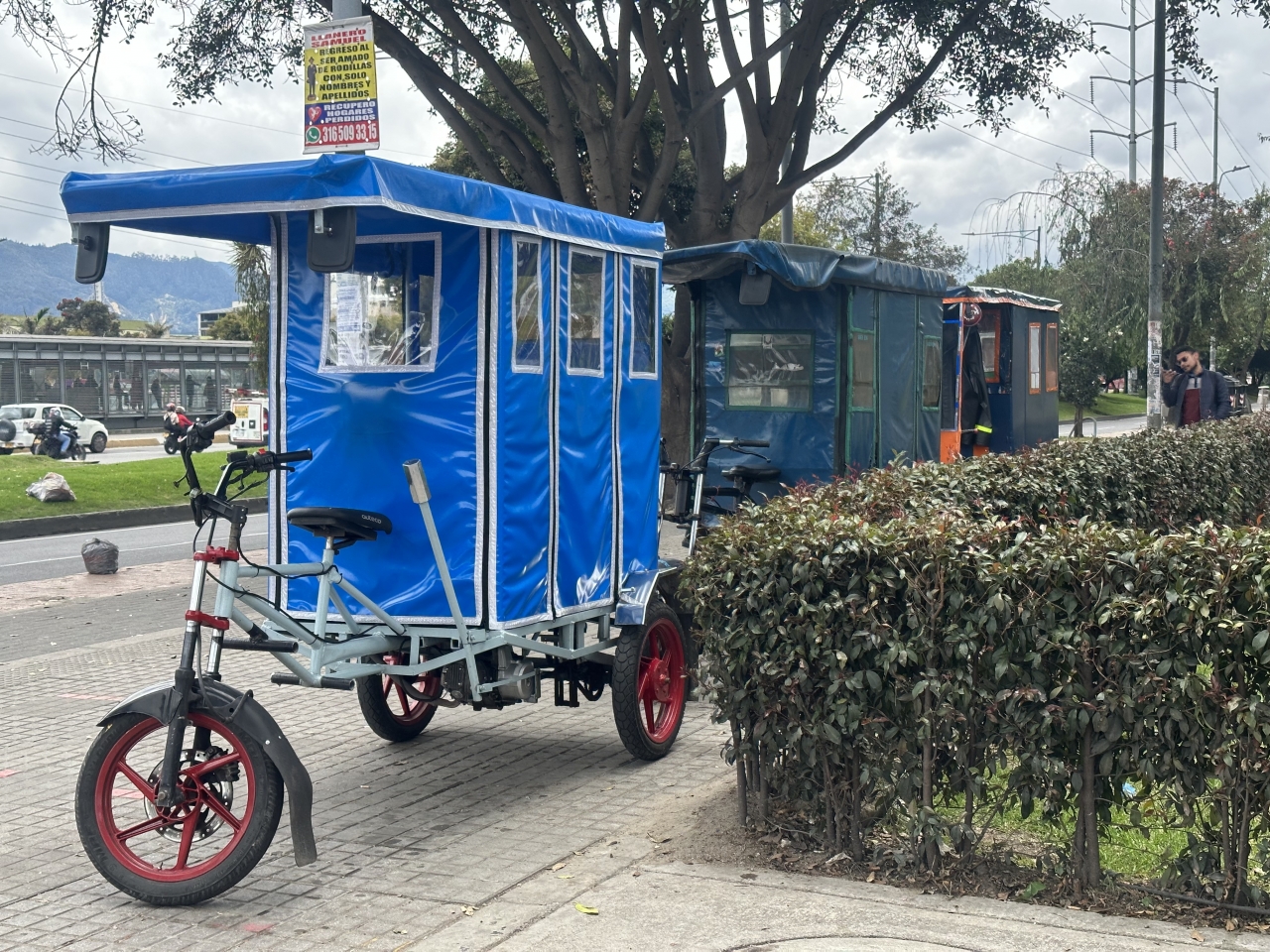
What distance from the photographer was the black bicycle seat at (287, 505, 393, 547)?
5.39 meters

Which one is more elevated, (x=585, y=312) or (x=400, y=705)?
(x=585, y=312)

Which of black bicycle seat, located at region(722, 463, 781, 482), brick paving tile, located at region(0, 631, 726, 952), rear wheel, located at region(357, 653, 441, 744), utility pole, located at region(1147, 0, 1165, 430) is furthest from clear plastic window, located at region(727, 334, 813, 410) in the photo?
utility pole, located at region(1147, 0, 1165, 430)

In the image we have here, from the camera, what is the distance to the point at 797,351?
11977 millimetres

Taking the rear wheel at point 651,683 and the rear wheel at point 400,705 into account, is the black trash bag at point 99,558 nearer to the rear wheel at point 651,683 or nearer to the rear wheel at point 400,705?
the rear wheel at point 400,705

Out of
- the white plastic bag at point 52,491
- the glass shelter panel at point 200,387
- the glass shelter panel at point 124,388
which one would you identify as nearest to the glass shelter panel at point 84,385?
the glass shelter panel at point 124,388

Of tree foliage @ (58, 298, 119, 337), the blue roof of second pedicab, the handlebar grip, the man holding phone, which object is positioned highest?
tree foliage @ (58, 298, 119, 337)

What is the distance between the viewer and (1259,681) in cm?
427

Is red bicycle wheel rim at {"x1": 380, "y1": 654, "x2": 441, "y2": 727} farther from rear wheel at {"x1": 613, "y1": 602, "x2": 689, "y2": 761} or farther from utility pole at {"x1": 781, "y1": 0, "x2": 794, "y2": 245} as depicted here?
utility pole at {"x1": 781, "y1": 0, "x2": 794, "y2": 245}

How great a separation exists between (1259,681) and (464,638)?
305cm

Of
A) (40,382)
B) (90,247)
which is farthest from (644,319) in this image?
(40,382)

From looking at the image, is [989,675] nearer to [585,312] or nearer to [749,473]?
[585,312]

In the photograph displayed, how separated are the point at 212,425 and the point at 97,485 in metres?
20.1

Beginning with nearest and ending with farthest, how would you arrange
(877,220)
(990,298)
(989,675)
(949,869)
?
(989,675)
(949,869)
(990,298)
(877,220)

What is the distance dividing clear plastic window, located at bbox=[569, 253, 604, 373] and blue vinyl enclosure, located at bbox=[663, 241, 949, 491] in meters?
4.54
